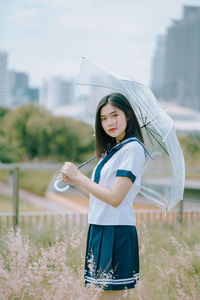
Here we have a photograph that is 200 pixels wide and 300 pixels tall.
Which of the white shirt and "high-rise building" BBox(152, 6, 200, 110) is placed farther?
"high-rise building" BBox(152, 6, 200, 110)

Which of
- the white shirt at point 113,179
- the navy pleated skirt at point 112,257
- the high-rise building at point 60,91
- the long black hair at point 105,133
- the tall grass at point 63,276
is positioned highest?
the long black hair at point 105,133

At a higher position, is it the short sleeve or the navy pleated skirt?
the short sleeve

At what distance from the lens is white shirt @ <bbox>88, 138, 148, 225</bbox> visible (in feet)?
6.35

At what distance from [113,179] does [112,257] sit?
355 millimetres

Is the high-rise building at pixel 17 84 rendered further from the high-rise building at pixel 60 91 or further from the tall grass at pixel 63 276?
the tall grass at pixel 63 276

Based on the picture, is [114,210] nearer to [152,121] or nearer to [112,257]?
[112,257]

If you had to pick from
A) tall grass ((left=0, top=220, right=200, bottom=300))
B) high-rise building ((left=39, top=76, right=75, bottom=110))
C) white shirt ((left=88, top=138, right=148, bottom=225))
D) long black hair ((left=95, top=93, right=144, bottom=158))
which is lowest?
high-rise building ((left=39, top=76, right=75, bottom=110))

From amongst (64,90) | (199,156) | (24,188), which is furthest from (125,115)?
(64,90)

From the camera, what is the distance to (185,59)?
4557 inches

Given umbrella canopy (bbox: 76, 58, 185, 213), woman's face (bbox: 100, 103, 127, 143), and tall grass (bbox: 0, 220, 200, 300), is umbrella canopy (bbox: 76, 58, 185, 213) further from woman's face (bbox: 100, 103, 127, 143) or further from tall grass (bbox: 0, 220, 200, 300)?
tall grass (bbox: 0, 220, 200, 300)

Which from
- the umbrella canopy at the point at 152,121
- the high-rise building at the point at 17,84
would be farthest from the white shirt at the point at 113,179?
the high-rise building at the point at 17,84

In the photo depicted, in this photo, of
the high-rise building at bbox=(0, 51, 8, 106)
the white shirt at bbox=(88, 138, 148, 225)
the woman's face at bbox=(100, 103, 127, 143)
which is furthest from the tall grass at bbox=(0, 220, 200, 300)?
the high-rise building at bbox=(0, 51, 8, 106)

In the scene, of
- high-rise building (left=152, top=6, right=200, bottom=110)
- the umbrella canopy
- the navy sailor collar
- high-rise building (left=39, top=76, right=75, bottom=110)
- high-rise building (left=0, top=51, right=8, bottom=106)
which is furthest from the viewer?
high-rise building (left=0, top=51, right=8, bottom=106)

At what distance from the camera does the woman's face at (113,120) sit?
207 centimetres
